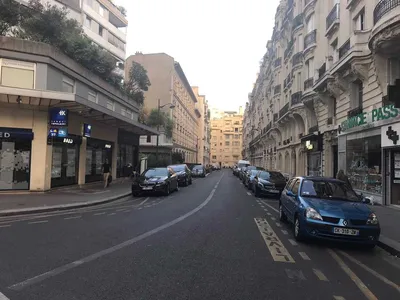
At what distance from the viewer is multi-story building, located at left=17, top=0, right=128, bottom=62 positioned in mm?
44031

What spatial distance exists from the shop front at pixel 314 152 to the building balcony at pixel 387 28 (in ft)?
35.6

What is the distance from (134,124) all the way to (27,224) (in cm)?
1711

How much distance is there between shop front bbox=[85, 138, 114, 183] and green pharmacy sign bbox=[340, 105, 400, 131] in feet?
48.6

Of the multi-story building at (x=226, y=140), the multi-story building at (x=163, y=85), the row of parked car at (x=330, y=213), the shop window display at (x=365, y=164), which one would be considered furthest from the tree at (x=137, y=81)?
the multi-story building at (x=226, y=140)

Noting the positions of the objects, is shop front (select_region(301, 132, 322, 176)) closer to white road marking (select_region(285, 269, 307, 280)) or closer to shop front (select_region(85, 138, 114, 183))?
shop front (select_region(85, 138, 114, 183))

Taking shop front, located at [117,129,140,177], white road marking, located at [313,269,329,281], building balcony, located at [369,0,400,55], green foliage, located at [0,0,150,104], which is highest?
green foliage, located at [0,0,150,104]

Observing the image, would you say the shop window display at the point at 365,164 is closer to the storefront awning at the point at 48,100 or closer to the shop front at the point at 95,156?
the storefront awning at the point at 48,100

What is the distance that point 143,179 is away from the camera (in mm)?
18500

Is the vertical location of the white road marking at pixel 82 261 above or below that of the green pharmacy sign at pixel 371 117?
below

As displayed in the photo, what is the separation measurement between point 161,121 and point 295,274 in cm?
4535

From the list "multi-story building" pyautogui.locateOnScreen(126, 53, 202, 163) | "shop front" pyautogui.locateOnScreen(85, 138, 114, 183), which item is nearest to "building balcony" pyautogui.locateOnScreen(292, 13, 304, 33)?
"shop front" pyautogui.locateOnScreen(85, 138, 114, 183)

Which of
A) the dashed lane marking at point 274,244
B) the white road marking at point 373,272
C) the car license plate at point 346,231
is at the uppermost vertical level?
the car license plate at point 346,231

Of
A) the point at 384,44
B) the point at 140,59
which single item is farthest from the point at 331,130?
the point at 140,59

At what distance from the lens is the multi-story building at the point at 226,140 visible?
500ft
